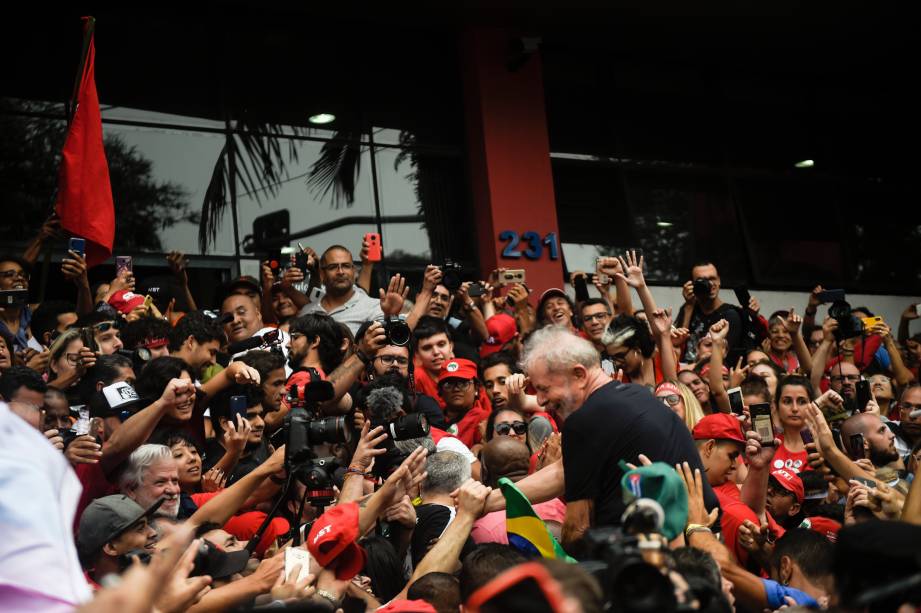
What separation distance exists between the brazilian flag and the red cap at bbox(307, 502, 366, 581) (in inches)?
25.1

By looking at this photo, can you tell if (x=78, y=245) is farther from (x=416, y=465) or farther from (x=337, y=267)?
(x=416, y=465)

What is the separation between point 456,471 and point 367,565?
76 centimetres

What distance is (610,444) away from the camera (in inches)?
188

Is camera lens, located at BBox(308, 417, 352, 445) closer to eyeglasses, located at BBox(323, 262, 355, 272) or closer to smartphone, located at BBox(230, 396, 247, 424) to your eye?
smartphone, located at BBox(230, 396, 247, 424)

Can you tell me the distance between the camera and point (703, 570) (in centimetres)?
352

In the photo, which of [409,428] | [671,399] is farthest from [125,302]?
[671,399]

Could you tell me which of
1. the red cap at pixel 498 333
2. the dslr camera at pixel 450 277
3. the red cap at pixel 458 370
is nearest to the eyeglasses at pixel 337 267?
the dslr camera at pixel 450 277

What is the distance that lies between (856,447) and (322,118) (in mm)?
7579

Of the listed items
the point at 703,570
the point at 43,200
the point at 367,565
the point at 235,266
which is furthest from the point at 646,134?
the point at 703,570

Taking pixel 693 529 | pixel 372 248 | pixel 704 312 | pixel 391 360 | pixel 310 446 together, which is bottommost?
pixel 693 529

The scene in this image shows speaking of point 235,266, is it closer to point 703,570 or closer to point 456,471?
point 456,471

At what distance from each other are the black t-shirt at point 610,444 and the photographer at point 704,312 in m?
5.05

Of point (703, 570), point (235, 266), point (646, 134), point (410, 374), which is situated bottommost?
point (703, 570)

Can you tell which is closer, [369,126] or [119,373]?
[119,373]
